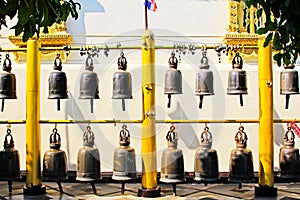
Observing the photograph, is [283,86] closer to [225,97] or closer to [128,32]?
[225,97]

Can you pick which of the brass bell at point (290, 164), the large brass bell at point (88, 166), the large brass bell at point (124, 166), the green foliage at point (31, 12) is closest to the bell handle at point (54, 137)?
the large brass bell at point (88, 166)

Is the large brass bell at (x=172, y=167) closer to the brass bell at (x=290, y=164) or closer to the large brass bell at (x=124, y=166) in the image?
the large brass bell at (x=124, y=166)

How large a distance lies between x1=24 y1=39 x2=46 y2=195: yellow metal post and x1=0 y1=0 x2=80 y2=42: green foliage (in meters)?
1.45

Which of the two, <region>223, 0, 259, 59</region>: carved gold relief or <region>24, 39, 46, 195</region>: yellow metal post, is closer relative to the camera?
<region>24, 39, 46, 195</region>: yellow metal post

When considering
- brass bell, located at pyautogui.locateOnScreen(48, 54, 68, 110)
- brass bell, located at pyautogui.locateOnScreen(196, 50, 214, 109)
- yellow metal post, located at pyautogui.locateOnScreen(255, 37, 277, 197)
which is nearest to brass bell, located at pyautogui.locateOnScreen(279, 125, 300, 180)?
yellow metal post, located at pyautogui.locateOnScreen(255, 37, 277, 197)

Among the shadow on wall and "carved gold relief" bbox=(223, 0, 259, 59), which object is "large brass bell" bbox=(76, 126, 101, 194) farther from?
"carved gold relief" bbox=(223, 0, 259, 59)

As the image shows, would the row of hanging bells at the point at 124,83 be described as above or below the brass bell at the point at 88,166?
above

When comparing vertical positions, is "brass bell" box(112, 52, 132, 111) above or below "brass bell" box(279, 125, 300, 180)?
above

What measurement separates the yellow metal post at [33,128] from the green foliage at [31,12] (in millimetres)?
1450

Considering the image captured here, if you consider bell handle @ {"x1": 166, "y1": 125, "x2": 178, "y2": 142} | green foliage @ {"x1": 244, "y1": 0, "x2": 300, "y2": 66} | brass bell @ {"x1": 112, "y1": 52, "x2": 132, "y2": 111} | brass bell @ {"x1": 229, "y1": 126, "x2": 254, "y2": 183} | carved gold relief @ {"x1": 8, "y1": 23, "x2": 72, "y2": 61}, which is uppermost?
carved gold relief @ {"x1": 8, "y1": 23, "x2": 72, "y2": 61}

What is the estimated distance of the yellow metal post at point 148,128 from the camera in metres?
3.96

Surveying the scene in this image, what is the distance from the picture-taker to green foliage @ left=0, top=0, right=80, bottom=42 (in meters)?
2.00

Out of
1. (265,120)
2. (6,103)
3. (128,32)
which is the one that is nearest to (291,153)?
(265,120)

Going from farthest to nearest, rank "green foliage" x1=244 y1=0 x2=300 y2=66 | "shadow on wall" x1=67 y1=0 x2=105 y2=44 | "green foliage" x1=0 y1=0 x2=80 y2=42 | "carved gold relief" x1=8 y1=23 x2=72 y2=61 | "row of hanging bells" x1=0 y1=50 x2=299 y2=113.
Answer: "shadow on wall" x1=67 y1=0 x2=105 y2=44 → "carved gold relief" x1=8 y1=23 x2=72 y2=61 → "row of hanging bells" x1=0 y1=50 x2=299 y2=113 → "green foliage" x1=244 y1=0 x2=300 y2=66 → "green foliage" x1=0 y1=0 x2=80 y2=42
